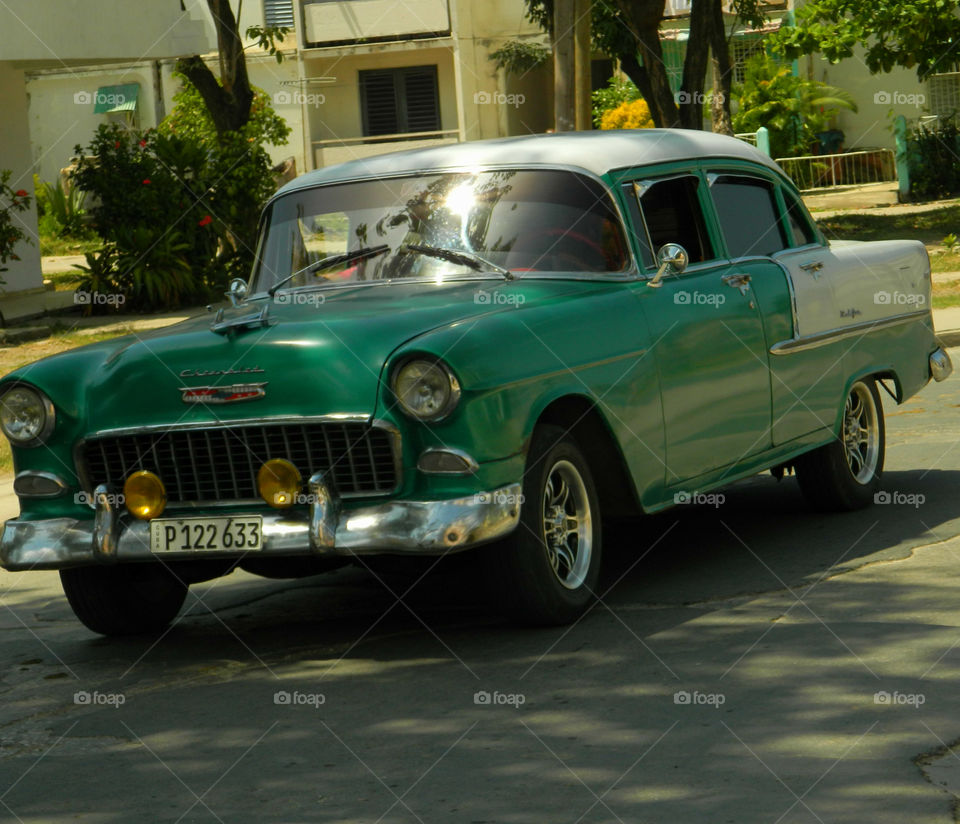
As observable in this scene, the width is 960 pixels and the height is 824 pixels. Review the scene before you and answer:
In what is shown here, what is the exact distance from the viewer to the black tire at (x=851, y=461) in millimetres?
7793

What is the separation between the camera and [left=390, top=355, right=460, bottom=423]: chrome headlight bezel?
5430 mm

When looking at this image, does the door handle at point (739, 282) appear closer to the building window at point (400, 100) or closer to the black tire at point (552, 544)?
the black tire at point (552, 544)

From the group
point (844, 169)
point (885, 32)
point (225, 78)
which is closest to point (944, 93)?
point (844, 169)

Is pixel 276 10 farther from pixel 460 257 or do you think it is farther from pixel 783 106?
pixel 460 257

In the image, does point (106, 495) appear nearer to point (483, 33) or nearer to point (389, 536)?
point (389, 536)

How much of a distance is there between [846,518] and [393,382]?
10.5ft

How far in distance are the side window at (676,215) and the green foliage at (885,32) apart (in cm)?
1796

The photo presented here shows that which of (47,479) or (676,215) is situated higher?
(676,215)

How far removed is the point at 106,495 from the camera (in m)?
5.82

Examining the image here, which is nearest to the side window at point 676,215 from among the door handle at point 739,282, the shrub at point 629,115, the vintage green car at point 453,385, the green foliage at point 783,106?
the vintage green car at point 453,385

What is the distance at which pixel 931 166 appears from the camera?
30.4m

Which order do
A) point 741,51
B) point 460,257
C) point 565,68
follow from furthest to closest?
point 741,51
point 565,68
point 460,257

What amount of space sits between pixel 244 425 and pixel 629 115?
104 feet

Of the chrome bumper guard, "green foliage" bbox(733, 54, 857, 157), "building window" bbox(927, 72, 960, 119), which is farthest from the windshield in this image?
"building window" bbox(927, 72, 960, 119)
